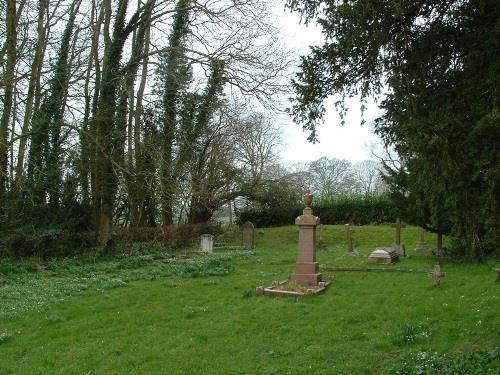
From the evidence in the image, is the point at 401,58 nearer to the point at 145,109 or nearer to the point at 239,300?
the point at 239,300

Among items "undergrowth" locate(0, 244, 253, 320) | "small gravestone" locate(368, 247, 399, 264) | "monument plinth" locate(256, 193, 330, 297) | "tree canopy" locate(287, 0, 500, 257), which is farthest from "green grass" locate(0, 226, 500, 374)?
"tree canopy" locate(287, 0, 500, 257)

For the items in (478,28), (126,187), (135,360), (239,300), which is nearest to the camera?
(478,28)

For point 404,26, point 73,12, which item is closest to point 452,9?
point 404,26

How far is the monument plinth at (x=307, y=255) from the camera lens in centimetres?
1155

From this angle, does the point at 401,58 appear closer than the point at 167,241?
Yes

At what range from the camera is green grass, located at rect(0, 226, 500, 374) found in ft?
20.6

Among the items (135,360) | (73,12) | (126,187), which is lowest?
(135,360)

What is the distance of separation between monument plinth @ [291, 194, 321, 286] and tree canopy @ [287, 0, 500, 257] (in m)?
5.01

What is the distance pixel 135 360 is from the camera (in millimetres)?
6750

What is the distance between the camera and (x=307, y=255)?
11.8 m

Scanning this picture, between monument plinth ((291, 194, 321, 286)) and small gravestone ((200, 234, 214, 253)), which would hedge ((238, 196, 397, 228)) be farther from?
monument plinth ((291, 194, 321, 286))

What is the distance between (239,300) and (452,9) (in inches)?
256

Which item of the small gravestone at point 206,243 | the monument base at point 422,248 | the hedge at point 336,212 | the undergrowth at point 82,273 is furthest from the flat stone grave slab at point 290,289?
the hedge at point 336,212

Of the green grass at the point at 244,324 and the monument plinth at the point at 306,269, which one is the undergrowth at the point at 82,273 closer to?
the green grass at the point at 244,324
